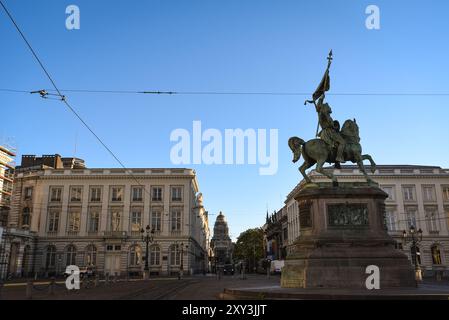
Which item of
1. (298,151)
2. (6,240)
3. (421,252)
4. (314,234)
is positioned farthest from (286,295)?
(421,252)

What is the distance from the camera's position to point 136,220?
6091cm

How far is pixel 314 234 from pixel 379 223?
2.54 meters

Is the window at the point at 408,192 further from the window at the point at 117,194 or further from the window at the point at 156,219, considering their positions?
the window at the point at 117,194

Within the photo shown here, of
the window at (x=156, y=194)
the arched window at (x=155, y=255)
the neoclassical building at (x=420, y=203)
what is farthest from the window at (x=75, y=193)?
the neoclassical building at (x=420, y=203)

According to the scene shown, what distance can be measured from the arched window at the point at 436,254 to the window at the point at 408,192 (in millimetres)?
7889

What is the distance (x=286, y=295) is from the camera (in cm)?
1120

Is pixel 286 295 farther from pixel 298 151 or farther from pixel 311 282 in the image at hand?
pixel 298 151

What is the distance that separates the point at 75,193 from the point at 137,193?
9907 mm

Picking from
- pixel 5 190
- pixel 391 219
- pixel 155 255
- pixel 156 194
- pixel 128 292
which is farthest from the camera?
pixel 156 194

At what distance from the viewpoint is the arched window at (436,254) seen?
5909 centimetres

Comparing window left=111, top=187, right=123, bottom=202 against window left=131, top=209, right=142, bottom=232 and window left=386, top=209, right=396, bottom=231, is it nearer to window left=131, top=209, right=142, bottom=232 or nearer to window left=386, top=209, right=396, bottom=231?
window left=131, top=209, right=142, bottom=232

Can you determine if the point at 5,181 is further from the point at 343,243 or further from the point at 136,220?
the point at 343,243

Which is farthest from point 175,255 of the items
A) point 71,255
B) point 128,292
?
point 128,292

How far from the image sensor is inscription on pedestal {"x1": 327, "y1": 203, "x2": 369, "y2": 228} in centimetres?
1497
